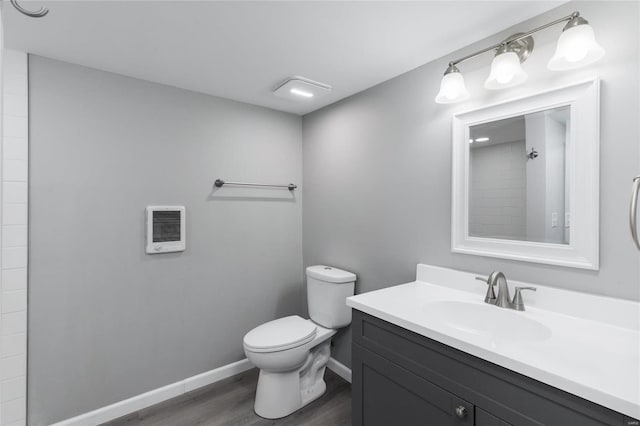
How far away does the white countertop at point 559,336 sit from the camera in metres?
0.86

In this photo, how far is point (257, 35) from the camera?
1589 millimetres

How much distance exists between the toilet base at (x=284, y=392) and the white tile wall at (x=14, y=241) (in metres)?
1.29

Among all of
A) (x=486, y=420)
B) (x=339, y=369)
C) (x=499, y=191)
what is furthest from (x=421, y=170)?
(x=339, y=369)

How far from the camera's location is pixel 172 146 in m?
2.21

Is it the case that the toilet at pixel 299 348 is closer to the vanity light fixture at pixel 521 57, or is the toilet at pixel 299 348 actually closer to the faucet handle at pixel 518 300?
the faucet handle at pixel 518 300

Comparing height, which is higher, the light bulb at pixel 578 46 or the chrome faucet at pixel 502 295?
the light bulb at pixel 578 46

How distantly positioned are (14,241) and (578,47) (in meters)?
2.77

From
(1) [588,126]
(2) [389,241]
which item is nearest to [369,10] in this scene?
(1) [588,126]

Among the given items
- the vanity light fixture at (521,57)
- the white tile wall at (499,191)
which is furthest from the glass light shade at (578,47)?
the white tile wall at (499,191)

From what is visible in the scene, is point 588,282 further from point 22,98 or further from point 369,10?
point 22,98

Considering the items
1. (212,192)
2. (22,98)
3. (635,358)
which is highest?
(22,98)

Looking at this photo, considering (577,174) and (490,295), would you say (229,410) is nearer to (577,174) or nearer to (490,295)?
(490,295)

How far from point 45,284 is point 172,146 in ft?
3.61

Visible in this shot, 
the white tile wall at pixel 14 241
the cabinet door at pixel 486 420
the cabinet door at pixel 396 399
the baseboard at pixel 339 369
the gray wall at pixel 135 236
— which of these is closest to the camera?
the cabinet door at pixel 486 420
